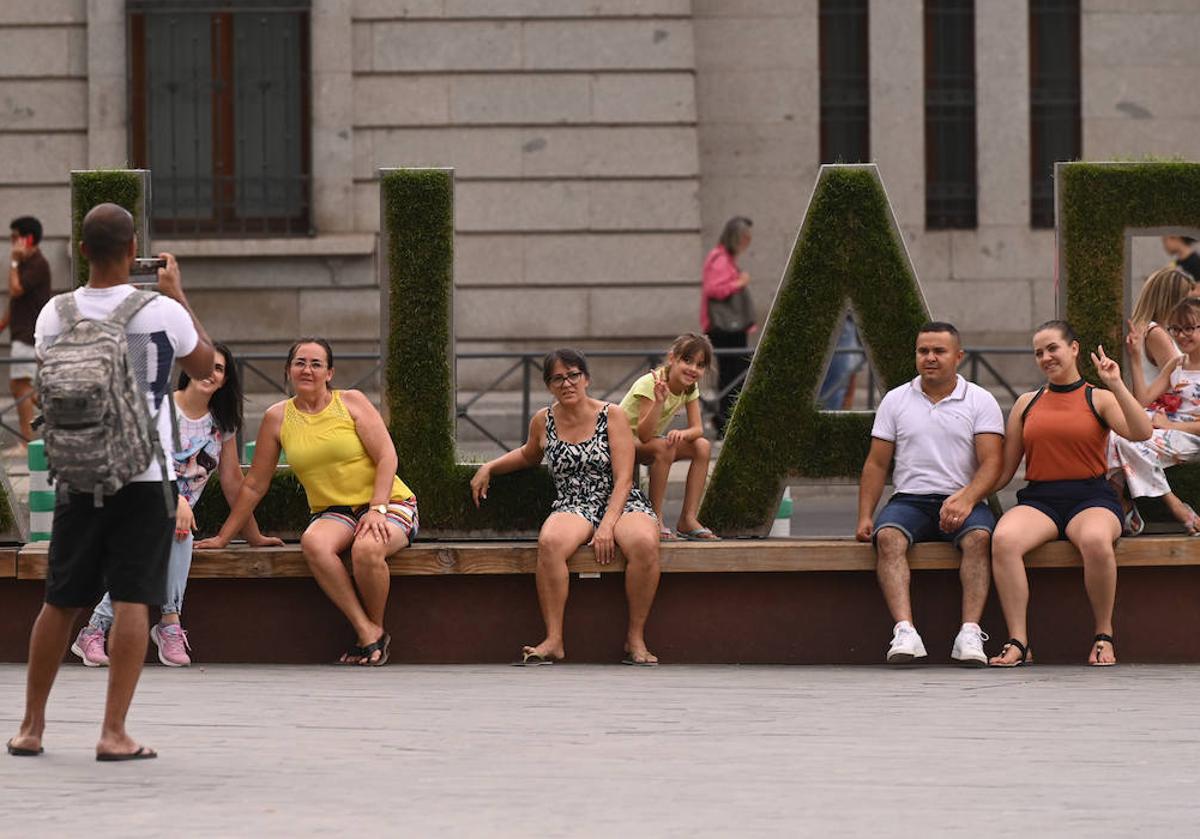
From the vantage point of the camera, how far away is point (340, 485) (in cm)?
923

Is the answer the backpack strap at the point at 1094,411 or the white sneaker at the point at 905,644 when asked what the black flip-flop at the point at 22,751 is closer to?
the white sneaker at the point at 905,644

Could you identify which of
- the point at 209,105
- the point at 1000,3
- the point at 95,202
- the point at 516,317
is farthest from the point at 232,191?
the point at 95,202

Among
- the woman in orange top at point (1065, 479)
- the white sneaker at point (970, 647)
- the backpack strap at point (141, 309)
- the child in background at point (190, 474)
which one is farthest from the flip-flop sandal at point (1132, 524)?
the backpack strap at point (141, 309)

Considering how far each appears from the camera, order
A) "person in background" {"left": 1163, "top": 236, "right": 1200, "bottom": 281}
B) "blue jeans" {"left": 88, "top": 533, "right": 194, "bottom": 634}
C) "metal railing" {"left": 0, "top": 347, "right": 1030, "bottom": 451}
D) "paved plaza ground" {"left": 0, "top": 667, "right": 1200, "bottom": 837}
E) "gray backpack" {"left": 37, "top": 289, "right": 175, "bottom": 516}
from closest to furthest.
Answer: "paved plaza ground" {"left": 0, "top": 667, "right": 1200, "bottom": 837}
"gray backpack" {"left": 37, "top": 289, "right": 175, "bottom": 516}
"blue jeans" {"left": 88, "top": 533, "right": 194, "bottom": 634}
"person in background" {"left": 1163, "top": 236, "right": 1200, "bottom": 281}
"metal railing" {"left": 0, "top": 347, "right": 1030, "bottom": 451}

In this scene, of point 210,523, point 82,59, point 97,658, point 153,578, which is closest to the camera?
point 153,578

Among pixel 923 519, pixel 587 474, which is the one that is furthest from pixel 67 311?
pixel 923 519

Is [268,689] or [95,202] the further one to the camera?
[95,202]

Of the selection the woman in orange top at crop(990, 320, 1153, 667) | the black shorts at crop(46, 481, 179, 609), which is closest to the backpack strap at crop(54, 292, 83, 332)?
the black shorts at crop(46, 481, 179, 609)

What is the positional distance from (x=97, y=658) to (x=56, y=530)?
8.02ft

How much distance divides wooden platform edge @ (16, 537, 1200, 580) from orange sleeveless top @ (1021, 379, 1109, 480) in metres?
0.32

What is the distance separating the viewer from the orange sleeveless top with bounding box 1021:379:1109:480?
9.23m

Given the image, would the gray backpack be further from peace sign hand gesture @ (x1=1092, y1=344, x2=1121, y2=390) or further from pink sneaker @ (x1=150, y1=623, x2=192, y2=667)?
peace sign hand gesture @ (x1=1092, y1=344, x2=1121, y2=390)

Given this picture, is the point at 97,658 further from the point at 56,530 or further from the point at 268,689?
the point at 56,530

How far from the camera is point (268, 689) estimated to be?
8297 mm
